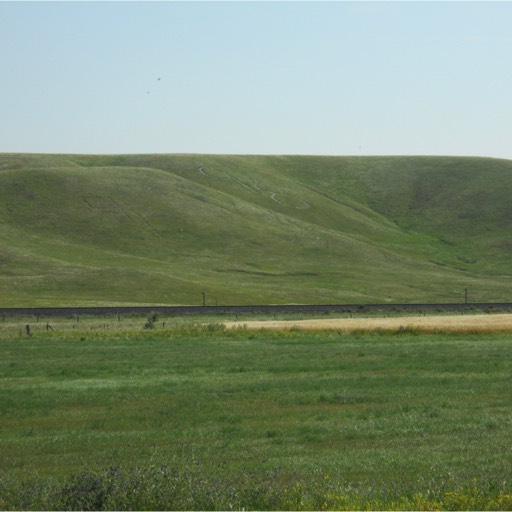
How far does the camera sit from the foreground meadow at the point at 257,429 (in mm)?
11211

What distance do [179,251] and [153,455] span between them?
118 metres

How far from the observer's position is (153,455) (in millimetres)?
15156

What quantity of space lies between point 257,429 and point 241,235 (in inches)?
4842

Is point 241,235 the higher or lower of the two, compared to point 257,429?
higher

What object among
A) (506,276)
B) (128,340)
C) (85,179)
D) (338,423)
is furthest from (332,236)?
(338,423)

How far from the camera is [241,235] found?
141 meters

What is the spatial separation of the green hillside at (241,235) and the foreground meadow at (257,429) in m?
61.1

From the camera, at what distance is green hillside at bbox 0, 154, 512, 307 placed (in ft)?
349

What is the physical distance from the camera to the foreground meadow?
1121cm

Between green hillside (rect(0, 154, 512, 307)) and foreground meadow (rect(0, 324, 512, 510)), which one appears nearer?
foreground meadow (rect(0, 324, 512, 510))

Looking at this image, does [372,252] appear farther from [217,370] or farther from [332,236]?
[217,370]

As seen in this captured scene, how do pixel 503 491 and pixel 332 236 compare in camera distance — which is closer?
pixel 503 491

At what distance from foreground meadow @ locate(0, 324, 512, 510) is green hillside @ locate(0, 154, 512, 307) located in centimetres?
6112

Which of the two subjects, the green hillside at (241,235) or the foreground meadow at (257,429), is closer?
the foreground meadow at (257,429)
